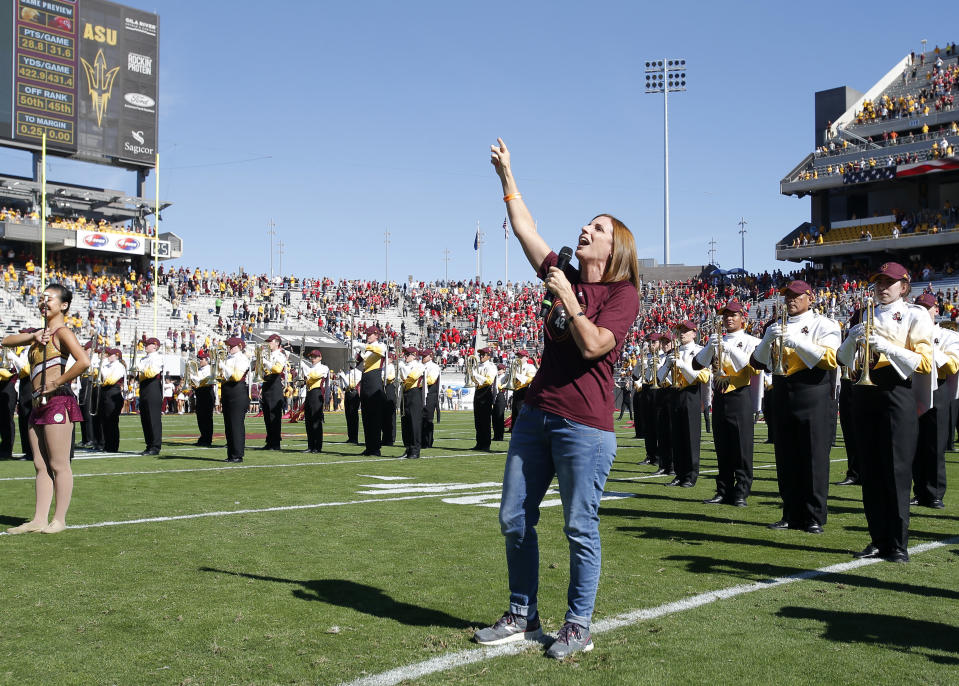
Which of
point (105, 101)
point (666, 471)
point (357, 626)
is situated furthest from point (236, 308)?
point (357, 626)

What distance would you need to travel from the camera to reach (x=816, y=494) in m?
7.65

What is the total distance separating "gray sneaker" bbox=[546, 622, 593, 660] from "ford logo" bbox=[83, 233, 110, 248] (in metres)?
48.3

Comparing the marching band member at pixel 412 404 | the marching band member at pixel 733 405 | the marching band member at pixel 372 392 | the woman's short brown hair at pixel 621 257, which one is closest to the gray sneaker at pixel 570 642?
the woman's short brown hair at pixel 621 257

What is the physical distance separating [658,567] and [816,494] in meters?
2.30

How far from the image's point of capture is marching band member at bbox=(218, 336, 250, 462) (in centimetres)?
1380

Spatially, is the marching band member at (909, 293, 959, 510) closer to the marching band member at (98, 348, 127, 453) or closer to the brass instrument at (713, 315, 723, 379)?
the brass instrument at (713, 315, 723, 379)

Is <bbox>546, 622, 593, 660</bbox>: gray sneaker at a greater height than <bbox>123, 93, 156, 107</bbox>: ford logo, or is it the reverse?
<bbox>123, 93, 156, 107</bbox>: ford logo

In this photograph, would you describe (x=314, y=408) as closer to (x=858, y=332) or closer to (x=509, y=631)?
(x=858, y=332)

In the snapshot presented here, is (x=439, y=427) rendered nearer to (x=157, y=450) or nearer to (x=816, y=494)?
(x=157, y=450)

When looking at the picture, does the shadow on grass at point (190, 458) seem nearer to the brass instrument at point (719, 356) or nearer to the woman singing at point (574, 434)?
the brass instrument at point (719, 356)

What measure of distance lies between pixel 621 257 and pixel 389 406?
513 inches

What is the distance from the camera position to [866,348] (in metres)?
6.36

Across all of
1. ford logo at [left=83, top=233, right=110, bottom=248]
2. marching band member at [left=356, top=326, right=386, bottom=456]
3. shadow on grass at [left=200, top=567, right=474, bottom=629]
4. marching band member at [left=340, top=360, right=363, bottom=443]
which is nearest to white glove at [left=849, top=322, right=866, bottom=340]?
shadow on grass at [left=200, top=567, right=474, bottom=629]

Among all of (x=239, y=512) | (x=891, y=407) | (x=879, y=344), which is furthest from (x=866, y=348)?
(x=239, y=512)
